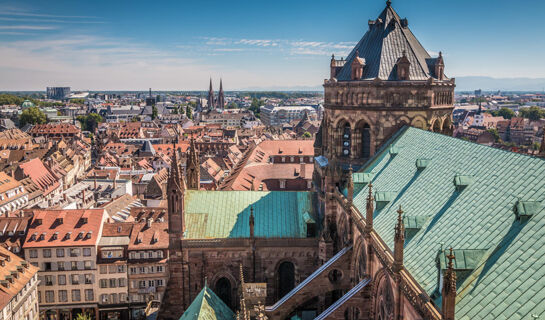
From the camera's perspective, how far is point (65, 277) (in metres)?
66.4

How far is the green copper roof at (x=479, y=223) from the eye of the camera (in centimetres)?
1522

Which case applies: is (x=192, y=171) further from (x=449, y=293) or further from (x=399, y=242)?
(x=449, y=293)

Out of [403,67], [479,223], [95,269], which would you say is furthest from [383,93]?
[95,269]

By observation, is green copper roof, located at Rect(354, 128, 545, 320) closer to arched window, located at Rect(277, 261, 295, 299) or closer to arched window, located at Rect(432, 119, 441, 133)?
arched window, located at Rect(432, 119, 441, 133)

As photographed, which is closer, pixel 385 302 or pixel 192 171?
pixel 385 302

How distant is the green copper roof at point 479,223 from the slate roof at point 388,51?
1041 centimetres

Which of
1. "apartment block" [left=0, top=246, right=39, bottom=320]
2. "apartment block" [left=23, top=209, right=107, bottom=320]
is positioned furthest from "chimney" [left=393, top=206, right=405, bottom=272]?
"apartment block" [left=23, top=209, right=107, bottom=320]

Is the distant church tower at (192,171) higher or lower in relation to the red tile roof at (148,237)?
higher

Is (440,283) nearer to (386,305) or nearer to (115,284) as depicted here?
(386,305)

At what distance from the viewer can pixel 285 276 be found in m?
39.2

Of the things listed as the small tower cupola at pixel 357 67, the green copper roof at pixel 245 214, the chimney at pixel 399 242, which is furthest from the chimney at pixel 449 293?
the small tower cupola at pixel 357 67

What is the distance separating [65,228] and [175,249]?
3679 cm

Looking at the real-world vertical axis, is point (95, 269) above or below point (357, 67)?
below

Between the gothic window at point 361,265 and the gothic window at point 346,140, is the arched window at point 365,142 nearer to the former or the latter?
the gothic window at point 346,140
